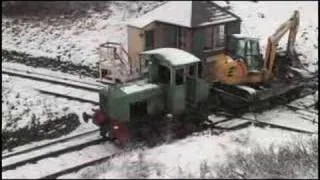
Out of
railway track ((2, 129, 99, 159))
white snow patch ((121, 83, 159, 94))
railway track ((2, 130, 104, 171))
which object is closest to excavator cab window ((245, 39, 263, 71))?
white snow patch ((121, 83, 159, 94))

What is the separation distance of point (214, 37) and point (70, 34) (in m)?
9.25

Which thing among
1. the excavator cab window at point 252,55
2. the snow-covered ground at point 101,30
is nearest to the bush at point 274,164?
the excavator cab window at point 252,55

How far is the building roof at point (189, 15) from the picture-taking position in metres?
21.6

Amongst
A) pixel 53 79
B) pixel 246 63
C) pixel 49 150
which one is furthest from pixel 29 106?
pixel 246 63

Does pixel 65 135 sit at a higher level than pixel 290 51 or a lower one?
lower

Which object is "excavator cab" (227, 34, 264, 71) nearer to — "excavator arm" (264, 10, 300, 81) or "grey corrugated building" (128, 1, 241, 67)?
"excavator arm" (264, 10, 300, 81)

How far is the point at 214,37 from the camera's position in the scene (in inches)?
859

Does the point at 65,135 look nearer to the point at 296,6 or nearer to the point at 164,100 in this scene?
the point at 164,100

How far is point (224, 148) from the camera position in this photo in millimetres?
14953

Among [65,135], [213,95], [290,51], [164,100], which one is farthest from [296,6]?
[65,135]

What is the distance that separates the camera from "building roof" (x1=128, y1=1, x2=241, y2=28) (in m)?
21.6

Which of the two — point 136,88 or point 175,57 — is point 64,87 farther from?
point 175,57

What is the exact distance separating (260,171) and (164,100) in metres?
6.23

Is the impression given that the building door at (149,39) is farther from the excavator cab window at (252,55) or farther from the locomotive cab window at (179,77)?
the locomotive cab window at (179,77)
